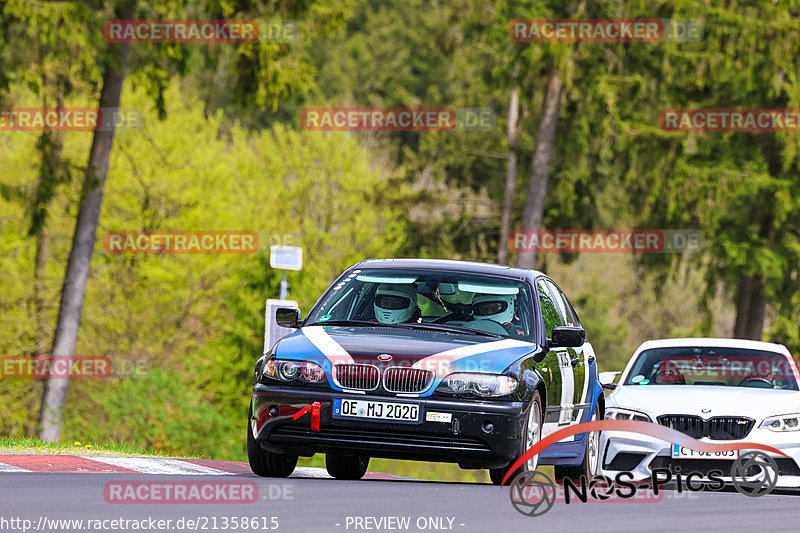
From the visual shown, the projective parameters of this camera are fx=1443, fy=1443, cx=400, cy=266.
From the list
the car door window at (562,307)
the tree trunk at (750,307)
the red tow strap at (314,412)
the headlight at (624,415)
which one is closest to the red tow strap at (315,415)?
the red tow strap at (314,412)

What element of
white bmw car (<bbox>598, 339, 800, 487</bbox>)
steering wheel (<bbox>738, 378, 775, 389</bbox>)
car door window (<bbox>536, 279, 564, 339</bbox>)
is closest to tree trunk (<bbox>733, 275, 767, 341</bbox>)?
steering wheel (<bbox>738, 378, 775, 389</bbox>)

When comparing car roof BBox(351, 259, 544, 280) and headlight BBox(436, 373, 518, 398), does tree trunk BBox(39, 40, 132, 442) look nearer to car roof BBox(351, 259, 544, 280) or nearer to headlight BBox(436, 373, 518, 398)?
car roof BBox(351, 259, 544, 280)

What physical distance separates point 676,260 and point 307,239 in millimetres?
17892

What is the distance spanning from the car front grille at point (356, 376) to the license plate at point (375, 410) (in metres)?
0.11

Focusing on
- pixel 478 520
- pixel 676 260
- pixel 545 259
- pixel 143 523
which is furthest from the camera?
pixel 545 259

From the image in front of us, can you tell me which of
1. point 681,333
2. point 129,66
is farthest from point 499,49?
point 681,333

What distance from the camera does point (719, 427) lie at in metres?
12.5

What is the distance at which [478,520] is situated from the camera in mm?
8125

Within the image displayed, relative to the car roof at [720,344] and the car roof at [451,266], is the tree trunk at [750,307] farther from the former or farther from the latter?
the car roof at [451,266]

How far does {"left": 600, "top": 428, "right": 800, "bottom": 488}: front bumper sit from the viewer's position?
12.3 metres

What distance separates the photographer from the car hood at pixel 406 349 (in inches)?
389

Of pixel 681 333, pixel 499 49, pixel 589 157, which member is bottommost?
pixel 681 333

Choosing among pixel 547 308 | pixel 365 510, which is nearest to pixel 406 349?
pixel 365 510

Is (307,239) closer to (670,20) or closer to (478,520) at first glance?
(670,20)
